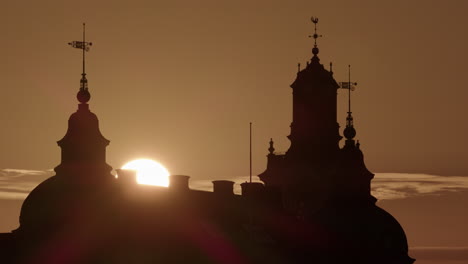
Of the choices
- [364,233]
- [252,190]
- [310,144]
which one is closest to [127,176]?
[252,190]

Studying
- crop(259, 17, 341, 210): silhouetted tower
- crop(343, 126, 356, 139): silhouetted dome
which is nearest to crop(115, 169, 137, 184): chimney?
crop(259, 17, 341, 210): silhouetted tower

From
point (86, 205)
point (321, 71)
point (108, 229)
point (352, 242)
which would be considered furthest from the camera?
point (321, 71)

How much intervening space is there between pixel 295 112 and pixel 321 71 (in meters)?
3.80

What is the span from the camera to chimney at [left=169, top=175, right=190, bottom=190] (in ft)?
330

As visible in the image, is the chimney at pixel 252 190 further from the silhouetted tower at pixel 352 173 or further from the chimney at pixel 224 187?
the silhouetted tower at pixel 352 173

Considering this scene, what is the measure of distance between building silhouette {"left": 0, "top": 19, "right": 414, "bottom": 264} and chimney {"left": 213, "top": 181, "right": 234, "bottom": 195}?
9cm

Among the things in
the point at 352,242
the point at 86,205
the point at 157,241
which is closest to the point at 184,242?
the point at 157,241

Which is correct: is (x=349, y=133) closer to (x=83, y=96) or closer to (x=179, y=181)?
(x=83, y=96)

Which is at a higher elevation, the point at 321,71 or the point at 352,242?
the point at 321,71

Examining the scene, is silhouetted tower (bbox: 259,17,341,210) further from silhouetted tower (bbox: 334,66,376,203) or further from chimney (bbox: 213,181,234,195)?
chimney (bbox: 213,181,234,195)

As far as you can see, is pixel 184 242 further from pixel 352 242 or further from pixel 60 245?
pixel 352 242

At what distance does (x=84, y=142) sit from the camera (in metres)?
110

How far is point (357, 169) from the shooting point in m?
130

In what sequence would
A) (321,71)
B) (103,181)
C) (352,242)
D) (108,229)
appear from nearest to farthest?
(108,229) → (103,181) → (352,242) → (321,71)
